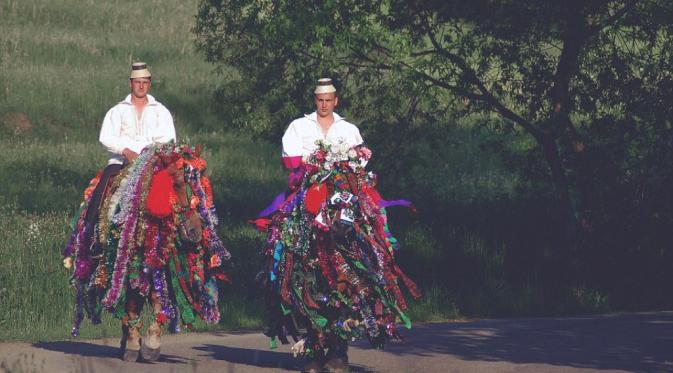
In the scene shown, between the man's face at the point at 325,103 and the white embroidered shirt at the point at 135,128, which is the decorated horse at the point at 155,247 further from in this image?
the man's face at the point at 325,103

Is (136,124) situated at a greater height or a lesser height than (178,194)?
greater

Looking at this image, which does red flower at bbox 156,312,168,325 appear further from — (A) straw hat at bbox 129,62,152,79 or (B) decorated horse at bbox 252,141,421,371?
(A) straw hat at bbox 129,62,152,79

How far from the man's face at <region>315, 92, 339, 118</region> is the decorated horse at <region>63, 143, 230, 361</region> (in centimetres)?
108

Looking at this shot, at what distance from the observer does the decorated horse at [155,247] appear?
41.5 ft

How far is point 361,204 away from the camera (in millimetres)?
11969

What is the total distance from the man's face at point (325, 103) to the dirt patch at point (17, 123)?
19.5 metres

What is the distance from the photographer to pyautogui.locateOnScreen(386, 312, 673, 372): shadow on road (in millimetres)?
12852

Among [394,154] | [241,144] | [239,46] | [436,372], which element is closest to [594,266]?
[394,154]

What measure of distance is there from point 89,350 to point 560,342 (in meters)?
4.14

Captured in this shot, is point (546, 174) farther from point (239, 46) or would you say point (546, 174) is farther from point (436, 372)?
point (436, 372)

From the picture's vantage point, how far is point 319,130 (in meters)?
12.6

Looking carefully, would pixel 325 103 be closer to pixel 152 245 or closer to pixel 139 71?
pixel 152 245

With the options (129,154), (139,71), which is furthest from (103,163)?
(129,154)

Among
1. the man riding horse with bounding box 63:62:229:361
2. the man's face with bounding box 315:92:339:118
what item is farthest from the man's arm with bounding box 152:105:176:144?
the man's face with bounding box 315:92:339:118
